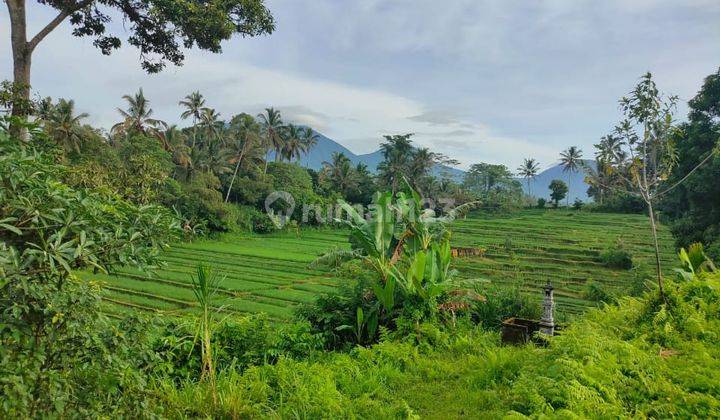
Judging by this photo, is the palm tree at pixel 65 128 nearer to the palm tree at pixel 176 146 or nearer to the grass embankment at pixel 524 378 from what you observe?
the palm tree at pixel 176 146

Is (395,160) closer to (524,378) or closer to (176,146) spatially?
(176,146)

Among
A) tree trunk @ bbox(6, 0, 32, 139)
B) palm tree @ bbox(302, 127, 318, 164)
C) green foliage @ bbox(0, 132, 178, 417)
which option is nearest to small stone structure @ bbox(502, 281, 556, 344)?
green foliage @ bbox(0, 132, 178, 417)

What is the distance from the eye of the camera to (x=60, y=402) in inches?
76.8

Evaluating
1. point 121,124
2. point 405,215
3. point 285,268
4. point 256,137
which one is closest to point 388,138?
point 256,137

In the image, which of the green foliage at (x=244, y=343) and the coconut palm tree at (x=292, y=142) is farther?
the coconut palm tree at (x=292, y=142)

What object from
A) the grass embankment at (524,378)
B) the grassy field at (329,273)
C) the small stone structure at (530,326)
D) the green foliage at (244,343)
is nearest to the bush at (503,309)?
the small stone structure at (530,326)

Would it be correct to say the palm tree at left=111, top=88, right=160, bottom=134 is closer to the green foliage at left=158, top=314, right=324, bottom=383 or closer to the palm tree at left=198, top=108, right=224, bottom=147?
the palm tree at left=198, top=108, right=224, bottom=147

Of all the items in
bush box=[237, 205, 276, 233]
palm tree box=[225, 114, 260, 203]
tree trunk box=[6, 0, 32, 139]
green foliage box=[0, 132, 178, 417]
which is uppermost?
palm tree box=[225, 114, 260, 203]

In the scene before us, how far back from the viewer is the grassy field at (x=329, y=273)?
45.4 ft

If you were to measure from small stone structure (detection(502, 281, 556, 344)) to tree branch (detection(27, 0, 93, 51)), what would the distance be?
5835mm

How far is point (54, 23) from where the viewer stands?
6.03m

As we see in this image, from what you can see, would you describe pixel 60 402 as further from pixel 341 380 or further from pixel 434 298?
pixel 434 298

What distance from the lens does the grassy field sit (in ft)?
45.4

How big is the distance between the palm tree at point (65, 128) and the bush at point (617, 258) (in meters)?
21.2
